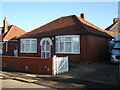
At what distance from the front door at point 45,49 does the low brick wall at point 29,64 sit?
5.13m

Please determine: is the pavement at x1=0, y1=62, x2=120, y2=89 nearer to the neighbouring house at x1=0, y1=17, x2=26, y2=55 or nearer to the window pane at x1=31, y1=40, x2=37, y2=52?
the window pane at x1=31, y1=40, x2=37, y2=52

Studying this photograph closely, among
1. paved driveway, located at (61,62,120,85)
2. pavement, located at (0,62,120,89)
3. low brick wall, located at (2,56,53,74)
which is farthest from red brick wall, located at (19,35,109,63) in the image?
low brick wall, located at (2,56,53,74)

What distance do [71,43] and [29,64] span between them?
558 centimetres

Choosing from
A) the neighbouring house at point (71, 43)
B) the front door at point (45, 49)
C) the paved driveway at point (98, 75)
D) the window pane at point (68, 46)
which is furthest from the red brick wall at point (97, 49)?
the front door at point (45, 49)

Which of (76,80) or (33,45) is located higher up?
(33,45)

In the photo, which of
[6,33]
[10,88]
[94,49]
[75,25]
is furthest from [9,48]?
[10,88]

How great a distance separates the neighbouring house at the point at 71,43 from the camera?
14758mm

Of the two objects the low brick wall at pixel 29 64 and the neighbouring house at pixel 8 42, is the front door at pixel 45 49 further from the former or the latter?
the neighbouring house at pixel 8 42

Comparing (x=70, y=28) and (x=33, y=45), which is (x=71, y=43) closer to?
(x=70, y=28)

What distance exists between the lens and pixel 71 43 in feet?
50.3

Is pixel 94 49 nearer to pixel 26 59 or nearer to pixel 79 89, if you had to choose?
pixel 26 59

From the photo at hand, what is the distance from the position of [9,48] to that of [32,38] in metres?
9.74

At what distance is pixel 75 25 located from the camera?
16781 millimetres

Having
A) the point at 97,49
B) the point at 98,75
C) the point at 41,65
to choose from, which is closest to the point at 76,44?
the point at 97,49
